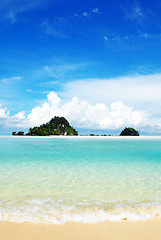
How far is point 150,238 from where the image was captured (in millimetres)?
3619

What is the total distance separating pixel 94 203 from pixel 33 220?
191 centimetres

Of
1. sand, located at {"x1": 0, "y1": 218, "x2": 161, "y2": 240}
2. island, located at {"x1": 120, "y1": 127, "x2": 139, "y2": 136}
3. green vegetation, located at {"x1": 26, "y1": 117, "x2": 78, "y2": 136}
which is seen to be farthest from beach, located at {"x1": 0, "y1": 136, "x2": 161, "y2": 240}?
island, located at {"x1": 120, "y1": 127, "x2": 139, "y2": 136}

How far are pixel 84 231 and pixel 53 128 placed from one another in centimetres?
11193

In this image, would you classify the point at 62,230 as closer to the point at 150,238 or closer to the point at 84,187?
the point at 150,238

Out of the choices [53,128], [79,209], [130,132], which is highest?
[53,128]

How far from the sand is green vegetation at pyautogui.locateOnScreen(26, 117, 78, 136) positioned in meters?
109

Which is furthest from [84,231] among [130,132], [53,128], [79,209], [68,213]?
[130,132]

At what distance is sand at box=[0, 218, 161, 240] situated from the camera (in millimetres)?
3637

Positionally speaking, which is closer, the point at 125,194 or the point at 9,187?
the point at 125,194

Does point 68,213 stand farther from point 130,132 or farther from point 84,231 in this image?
point 130,132

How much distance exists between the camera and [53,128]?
114 m

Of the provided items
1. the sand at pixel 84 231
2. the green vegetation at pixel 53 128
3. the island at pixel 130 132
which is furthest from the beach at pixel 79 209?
the island at pixel 130 132

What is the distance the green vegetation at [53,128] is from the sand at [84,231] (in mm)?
109493

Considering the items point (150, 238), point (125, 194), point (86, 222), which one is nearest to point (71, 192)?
point (125, 194)
